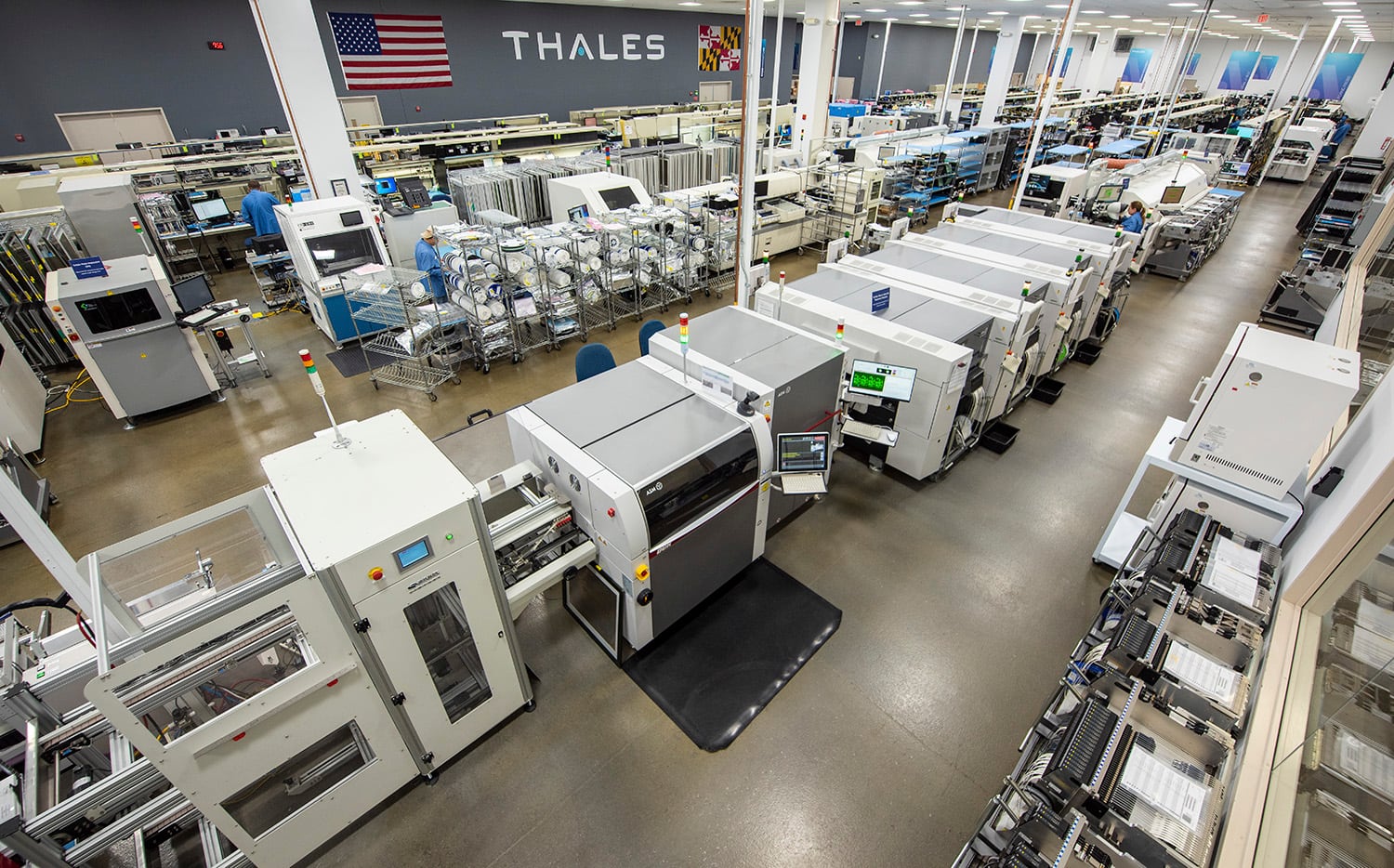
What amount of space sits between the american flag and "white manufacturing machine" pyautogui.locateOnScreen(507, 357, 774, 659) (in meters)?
12.9

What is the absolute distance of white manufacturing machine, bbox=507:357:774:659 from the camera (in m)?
2.86

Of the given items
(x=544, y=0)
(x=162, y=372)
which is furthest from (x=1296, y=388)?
(x=544, y=0)

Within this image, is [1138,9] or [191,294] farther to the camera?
[1138,9]

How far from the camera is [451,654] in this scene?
10.1ft

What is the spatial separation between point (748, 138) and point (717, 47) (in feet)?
53.0

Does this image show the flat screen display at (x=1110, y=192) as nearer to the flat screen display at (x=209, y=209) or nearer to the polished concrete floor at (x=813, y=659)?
the polished concrete floor at (x=813, y=659)

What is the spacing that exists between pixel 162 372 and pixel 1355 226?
1629 centimetres

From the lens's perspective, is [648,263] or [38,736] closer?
[38,736]

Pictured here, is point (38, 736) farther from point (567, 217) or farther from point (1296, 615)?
point (567, 217)

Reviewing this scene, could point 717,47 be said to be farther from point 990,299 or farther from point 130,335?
point 130,335

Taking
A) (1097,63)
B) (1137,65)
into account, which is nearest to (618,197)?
(1097,63)

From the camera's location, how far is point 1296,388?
2979 millimetres

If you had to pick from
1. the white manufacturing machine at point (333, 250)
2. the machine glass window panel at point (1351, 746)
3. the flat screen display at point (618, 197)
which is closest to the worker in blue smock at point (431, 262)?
the white manufacturing machine at point (333, 250)

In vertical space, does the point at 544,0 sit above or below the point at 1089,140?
above
